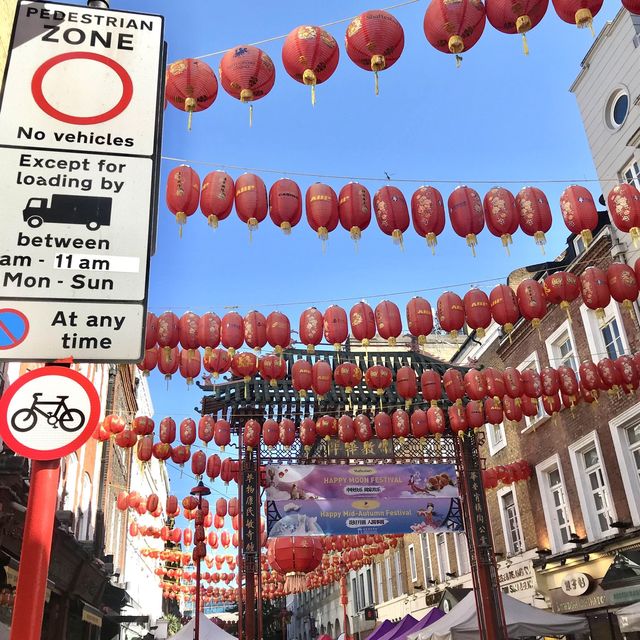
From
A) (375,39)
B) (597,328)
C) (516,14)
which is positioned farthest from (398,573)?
(516,14)

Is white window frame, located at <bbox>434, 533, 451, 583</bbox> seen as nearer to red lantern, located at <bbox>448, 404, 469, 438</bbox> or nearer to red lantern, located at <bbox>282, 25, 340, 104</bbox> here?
red lantern, located at <bbox>448, 404, 469, 438</bbox>

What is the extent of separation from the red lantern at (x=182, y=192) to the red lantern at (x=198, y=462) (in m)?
10.2

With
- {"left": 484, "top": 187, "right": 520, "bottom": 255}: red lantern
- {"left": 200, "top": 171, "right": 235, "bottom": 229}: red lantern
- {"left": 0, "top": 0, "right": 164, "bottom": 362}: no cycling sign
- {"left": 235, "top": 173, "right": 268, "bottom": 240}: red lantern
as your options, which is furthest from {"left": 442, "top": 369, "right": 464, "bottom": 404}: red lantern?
{"left": 0, "top": 0, "right": 164, "bottom": 362}: no cycling sign

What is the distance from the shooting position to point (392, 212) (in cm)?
828

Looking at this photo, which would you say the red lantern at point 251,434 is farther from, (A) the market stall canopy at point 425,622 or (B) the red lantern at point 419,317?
(B) the red lantern at point 419,317

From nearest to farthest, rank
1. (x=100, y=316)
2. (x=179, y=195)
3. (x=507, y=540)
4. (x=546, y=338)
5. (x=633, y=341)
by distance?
(x=100, y=316), (x=179, y=195), (x=633, y=341), (x=546, y=338), (x=507, y=540)

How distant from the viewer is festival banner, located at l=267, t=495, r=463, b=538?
1634 centimetres

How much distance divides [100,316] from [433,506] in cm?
1579

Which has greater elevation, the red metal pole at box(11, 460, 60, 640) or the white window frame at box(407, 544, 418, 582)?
the white window frame at box(407, 544, 418, 582)

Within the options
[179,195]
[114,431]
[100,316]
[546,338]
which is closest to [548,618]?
[546,338]

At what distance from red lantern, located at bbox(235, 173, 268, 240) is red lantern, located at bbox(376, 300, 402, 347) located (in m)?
3.09

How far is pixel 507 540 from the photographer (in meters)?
20.7

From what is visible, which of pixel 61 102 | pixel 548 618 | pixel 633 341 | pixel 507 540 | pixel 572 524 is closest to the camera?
pixel 61 102

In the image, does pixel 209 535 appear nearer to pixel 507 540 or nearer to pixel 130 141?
pixel 507 540
